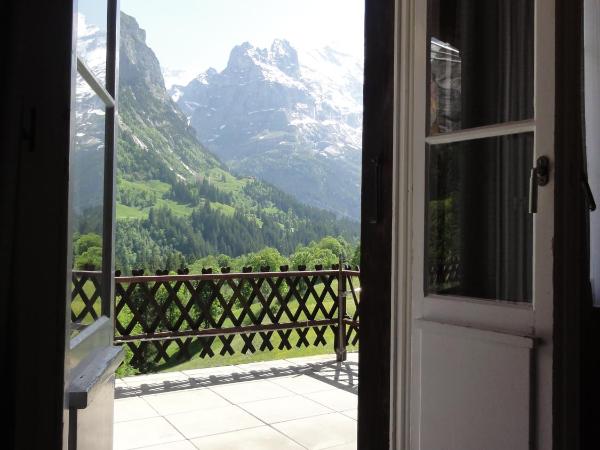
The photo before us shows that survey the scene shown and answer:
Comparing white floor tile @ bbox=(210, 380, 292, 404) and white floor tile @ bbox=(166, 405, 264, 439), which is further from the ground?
white floor tile @ bbox=(166, 405, 264, 439)

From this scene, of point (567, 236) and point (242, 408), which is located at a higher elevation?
point (567, 236)

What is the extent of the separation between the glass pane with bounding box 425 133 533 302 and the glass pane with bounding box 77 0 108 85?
1.07m

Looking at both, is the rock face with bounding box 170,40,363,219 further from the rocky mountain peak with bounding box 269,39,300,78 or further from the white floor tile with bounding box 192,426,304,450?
the white floor tile with bounding box 192,426,304,450

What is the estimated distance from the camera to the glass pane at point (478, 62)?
5.32 ft

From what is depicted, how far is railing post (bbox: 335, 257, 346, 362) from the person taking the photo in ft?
15.8

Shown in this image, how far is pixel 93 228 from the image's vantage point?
114 centimetres

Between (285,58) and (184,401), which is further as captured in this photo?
(285,58)

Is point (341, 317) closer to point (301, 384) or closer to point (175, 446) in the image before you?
point (301, 384)

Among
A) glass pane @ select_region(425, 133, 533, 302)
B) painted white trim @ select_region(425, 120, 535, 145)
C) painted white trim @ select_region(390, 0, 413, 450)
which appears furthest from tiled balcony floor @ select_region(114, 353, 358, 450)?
painted white trim @ select_region(425, 120, 535, 145)

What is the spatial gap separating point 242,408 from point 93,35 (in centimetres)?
280

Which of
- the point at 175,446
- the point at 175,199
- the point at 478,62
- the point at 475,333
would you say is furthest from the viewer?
the point at 175,199

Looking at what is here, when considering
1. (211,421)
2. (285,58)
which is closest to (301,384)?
(211,421)

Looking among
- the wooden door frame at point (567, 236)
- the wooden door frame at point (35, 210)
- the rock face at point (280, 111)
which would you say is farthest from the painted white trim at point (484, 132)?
the rock face at point (280, 111)

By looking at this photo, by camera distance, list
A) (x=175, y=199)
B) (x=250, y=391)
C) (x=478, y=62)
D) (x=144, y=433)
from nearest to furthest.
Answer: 1. (x=478, y=62)
2. (x=144, y=433)
3. (x=250, y=391)
4. (x=175, y=199)
